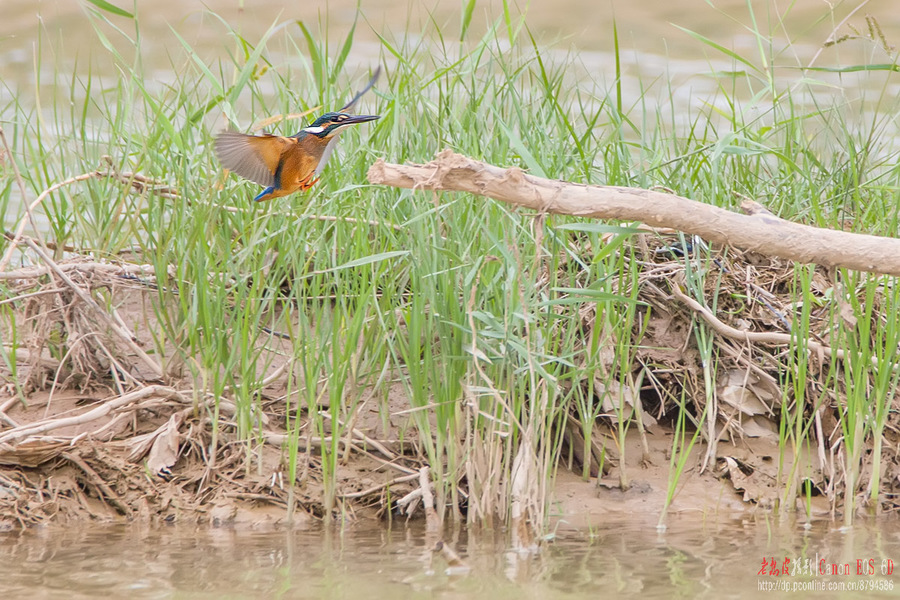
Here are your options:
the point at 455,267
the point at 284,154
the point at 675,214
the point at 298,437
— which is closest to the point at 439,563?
the point at 298,437

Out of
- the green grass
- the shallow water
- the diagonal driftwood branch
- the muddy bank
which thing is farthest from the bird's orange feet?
the shallow water

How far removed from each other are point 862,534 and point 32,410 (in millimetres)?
2951

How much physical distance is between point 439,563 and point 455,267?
2.85ft

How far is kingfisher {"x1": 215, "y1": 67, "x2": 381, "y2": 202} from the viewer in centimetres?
300

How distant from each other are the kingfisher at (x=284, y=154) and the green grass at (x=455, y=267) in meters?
0.25

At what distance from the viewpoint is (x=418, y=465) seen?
3.46 m

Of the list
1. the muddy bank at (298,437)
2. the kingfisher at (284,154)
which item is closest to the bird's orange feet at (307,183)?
the kingfisher at (284,154)

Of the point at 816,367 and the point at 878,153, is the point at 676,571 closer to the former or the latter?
the point at 816,367

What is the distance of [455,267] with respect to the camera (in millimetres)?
2943

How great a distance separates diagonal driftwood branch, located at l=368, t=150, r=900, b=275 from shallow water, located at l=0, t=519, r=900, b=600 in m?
0.89

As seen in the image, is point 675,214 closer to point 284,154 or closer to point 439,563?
point 439,563

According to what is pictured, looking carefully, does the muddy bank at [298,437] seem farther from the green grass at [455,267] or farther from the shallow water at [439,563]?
the shallow water at [439,563]

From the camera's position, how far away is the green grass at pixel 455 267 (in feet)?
10.2

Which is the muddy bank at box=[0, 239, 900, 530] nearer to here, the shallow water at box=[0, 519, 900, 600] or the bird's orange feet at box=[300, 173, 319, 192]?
the shallow water at box=[0, 519, 900, 600]
